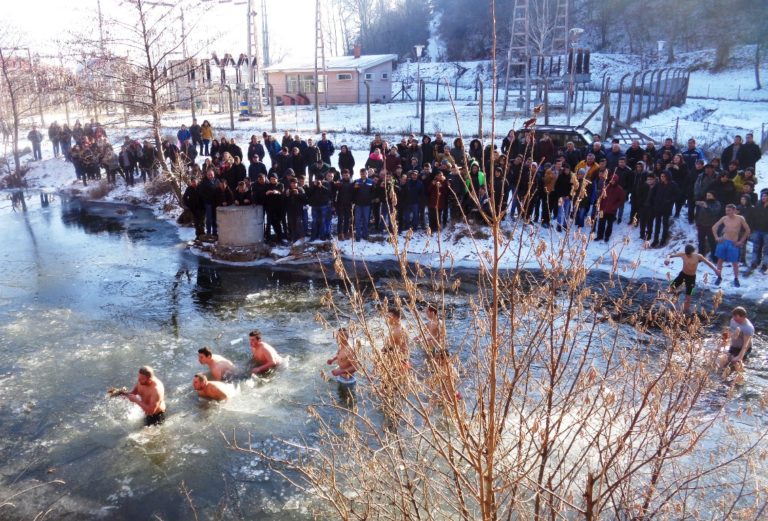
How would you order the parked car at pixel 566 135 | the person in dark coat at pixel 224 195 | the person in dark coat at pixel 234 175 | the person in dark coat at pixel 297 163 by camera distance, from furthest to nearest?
the person in dark coat at pixel 297 163, the parked car at pixel 566 135, the person in dark coat at pixel 234 175, the person in dark coat at pixel 224 195

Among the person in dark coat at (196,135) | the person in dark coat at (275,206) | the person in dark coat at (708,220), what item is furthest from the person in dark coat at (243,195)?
the person in dark coat at (708,220)

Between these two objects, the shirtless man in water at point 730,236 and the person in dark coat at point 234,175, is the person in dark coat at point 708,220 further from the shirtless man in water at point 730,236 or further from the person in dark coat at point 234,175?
the person in dark coat at point 234,175

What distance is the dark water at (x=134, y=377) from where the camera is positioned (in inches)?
277

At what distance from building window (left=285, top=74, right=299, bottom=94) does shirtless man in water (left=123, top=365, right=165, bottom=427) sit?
3482 cm

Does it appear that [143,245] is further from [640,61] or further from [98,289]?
[640,61]

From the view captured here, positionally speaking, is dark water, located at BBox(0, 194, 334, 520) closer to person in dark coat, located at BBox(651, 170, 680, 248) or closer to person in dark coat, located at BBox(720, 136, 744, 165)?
person in dark coat, located at BBox(651, 170, 680, 248)

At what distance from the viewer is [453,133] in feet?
83.1

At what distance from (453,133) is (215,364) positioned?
59.9 ft

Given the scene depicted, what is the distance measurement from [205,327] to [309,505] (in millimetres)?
5325

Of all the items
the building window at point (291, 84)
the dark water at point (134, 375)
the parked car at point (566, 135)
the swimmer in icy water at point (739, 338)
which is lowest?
the dark water at point (134, 375)

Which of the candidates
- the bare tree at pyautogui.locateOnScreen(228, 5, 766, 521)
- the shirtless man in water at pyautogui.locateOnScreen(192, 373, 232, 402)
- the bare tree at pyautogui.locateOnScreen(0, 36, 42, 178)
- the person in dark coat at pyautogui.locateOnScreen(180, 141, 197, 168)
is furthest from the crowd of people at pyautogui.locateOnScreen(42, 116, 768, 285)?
the bare tree at pyautogui.locateOnScreen(0, 36, 42, 178)

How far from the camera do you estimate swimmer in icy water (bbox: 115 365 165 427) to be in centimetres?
828

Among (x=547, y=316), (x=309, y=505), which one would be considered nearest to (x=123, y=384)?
(x=309, y=505)

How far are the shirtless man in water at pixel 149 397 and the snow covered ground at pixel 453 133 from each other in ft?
22.5
